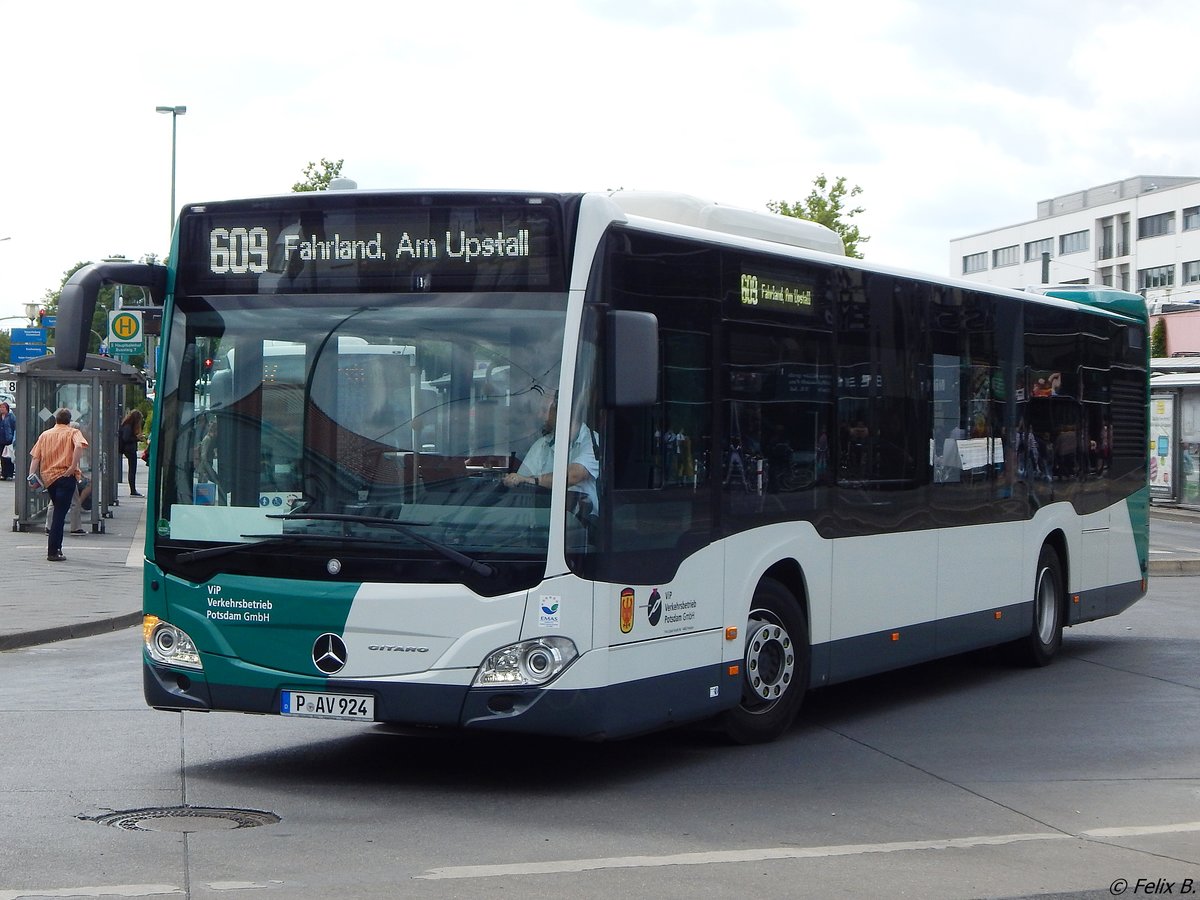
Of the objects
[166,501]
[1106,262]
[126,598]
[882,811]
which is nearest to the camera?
[882,811]

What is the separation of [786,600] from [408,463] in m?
2.69

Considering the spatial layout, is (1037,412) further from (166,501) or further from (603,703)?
(166,501)

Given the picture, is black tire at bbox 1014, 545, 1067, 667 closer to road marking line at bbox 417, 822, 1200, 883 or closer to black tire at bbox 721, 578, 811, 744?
black tire at bbox 721, 578, 811, 744

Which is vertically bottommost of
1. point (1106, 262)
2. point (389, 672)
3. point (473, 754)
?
point (473, 754)

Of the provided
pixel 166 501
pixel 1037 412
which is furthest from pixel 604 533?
pixel 1037 412

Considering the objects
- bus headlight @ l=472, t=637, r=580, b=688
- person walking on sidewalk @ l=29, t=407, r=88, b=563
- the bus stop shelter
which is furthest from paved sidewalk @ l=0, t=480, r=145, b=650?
bus headlight @ l=472, t=637, r=580, b=688

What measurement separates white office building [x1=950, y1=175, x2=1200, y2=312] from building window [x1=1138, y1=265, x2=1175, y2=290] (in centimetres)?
6

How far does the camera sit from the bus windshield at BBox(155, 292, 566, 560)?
8.03m

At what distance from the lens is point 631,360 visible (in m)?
8.09

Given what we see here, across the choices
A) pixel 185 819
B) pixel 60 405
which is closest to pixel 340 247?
pixel 185 819

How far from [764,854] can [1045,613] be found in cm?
742

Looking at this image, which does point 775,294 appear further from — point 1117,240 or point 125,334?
point 1117,240

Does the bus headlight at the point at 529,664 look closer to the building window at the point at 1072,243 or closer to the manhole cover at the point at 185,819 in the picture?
the manhole cover at the point at 185,819

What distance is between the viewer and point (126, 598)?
1733 centimetres
